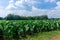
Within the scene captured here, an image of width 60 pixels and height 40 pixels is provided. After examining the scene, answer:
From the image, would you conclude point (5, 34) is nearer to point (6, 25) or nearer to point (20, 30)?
point (6, 25)

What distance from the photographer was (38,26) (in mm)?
17406

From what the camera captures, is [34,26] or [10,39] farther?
[34,26]

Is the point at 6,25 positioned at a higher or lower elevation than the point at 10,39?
higher

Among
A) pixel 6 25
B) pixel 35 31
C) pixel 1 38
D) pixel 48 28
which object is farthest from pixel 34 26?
pixel 1 38

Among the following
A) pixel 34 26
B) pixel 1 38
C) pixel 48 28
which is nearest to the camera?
pixel 1 38

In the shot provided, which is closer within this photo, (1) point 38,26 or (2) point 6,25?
(2) point 6,25

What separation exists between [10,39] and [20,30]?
170 cm

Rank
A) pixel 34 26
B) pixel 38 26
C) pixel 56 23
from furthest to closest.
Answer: pixel 56 23 → pixel 38 26 → pixel 34 26

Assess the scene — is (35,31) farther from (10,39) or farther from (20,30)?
(10,39)

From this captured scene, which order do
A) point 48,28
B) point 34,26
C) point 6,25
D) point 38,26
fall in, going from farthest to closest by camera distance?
point 48,28 → point 38,26 → point 34,26 → point 6,25

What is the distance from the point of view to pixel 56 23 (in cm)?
2155

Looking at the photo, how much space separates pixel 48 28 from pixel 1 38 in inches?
363

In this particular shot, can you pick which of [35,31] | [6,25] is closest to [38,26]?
[35,31]

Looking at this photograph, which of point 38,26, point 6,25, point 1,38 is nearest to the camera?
point 1,38
